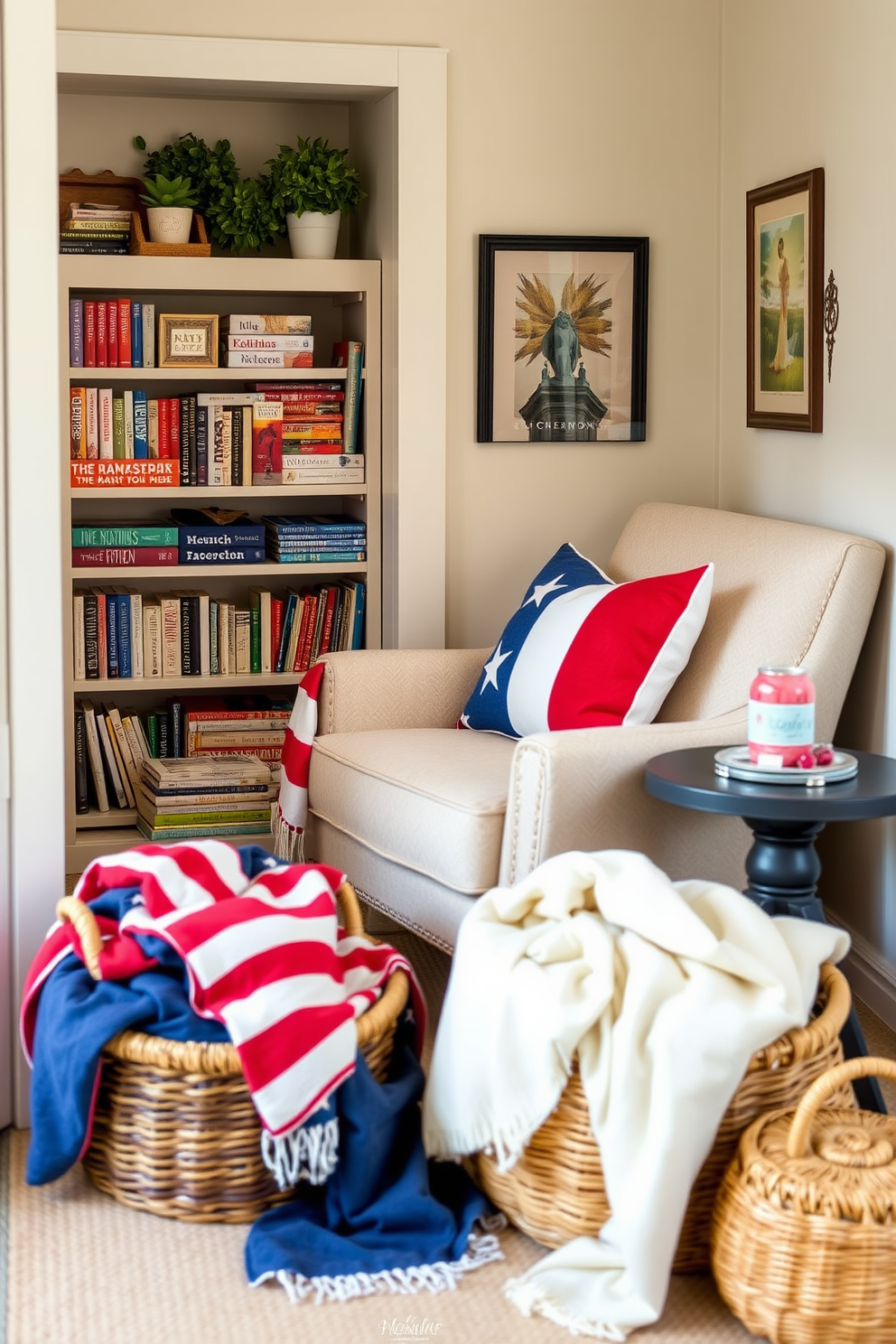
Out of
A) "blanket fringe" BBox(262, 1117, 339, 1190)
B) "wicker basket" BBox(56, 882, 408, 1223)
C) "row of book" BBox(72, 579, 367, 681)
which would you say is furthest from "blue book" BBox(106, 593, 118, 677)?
"blanket fringe" BBox(262, 1117, 339, 1190)

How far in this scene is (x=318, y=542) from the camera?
12.6 ft

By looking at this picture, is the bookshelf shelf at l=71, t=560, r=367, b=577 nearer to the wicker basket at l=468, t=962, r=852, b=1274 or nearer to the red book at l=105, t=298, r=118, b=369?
the red book at l=105, t=298, r=118, b=369

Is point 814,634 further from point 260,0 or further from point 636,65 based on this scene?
point 260,0

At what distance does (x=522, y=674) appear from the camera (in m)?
3.06

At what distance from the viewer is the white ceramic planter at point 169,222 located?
3653 millimetres

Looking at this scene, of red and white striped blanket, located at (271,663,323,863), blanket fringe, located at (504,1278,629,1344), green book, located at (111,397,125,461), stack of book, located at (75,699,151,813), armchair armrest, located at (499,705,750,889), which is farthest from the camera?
stack of book, located at (75,699,151,813)

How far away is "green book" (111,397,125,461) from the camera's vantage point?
3738mm

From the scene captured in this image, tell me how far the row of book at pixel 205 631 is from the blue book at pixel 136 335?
57 cm

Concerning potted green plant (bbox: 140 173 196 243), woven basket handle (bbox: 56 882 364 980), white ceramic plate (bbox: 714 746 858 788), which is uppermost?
potted green plant (bbox: 140 173 196 243)

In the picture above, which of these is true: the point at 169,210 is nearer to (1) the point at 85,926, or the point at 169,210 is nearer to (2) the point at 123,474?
(2) the point at 123,474

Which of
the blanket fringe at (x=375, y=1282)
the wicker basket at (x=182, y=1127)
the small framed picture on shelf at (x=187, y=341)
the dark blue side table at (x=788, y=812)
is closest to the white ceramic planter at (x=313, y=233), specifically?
the small framed picture on shelf at (x=187, y=341)

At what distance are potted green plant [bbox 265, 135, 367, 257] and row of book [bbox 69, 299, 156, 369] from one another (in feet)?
1.34

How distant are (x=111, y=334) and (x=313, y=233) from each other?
1.80 feet

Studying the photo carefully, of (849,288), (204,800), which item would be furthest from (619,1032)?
(204,800)
